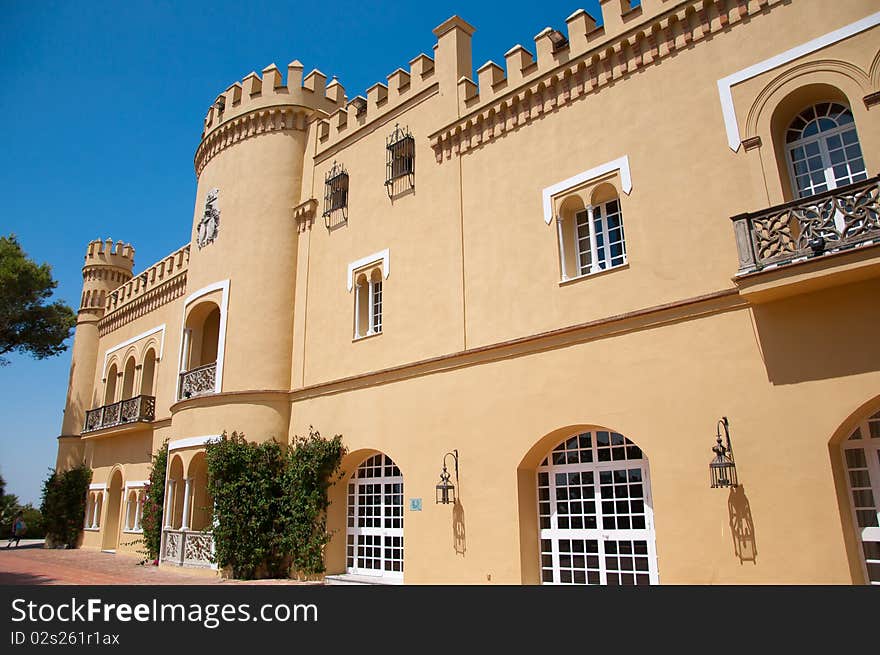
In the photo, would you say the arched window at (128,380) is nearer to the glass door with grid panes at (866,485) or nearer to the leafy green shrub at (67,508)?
the leafy green shrub at (67,508)

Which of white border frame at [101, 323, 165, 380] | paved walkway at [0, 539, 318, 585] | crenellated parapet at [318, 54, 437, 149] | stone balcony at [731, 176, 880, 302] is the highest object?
crenellated parapet at [318, 54, 437, 149]

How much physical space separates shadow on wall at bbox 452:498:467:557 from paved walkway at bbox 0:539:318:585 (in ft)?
14.5

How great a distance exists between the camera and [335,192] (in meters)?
17.1

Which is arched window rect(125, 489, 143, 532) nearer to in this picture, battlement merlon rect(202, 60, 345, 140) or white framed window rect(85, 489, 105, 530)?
white framed window rect(85, 489, 105, 530)

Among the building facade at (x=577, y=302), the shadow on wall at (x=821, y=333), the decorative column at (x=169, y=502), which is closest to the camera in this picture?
the shadow on wall at (x=821, y=333)

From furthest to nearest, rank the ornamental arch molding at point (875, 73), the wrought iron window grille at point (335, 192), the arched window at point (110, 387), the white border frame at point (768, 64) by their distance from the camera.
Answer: the arched window at point (110, 387) → the wrought iron window grille at point (335, 192) → the white border frame at point (768, 64) → the ornamental arch molding at point (875, 73)

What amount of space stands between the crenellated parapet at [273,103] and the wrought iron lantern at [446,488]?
11070mm

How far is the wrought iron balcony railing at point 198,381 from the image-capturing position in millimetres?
17609

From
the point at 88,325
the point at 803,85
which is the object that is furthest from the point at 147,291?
the point at 803,85

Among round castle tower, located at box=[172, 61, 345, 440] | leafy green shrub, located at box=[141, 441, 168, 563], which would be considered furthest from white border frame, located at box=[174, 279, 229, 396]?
leafy green shrub, located at box=[141, 441, 168, 563]

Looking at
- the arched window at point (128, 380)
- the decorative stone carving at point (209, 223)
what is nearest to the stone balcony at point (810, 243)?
the decorative stone carving at point (209, 223)

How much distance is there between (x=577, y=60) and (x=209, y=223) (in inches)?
471

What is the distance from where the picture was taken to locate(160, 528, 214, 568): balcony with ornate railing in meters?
16.4

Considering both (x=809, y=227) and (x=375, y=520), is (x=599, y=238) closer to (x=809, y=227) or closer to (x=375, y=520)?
(x=809, y=227)
